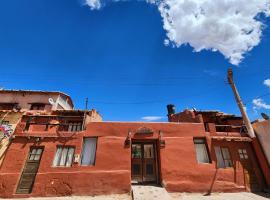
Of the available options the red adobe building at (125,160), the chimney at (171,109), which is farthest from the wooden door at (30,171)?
the chimney at (171,109)

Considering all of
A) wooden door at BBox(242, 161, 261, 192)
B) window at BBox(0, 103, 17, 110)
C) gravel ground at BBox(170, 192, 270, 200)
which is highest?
window at BBox(0, 103, 17, 110)

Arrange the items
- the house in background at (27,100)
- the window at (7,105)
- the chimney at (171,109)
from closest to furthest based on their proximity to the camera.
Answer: the window at (7,105) < the house in background at (27,100) < the chimney at (171,109)

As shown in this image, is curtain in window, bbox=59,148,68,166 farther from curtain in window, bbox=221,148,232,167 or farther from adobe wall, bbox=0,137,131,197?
curtain in window, bbox=221,148,232,167

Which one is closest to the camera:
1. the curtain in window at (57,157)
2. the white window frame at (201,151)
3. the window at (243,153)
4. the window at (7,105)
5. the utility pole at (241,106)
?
the curtain in window at (57,157)

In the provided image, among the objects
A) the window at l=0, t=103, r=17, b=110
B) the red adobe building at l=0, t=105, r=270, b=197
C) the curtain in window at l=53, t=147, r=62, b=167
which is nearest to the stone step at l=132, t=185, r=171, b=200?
the red adobe building at l=0, t=105, r=270, b=197

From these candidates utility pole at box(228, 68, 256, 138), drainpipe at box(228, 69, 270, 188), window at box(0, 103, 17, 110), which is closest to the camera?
drainpipe at box(228, 69, 270, 188)

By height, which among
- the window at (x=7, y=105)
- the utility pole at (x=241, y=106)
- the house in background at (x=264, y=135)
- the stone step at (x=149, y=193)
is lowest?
the stone step at (x=149, y=193)

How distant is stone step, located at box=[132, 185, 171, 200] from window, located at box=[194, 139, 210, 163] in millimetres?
3779

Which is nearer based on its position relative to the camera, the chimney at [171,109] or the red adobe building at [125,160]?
the red adobe building at [125,160]

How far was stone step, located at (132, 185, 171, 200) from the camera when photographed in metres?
10.6

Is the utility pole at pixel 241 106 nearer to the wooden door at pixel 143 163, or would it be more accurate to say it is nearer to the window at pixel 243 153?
the window at pixel 243 153

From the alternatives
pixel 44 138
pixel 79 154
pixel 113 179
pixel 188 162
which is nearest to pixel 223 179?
pixel 188 162

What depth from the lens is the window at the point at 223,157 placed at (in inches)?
533

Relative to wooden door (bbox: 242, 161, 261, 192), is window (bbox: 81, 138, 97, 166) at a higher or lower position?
higher
